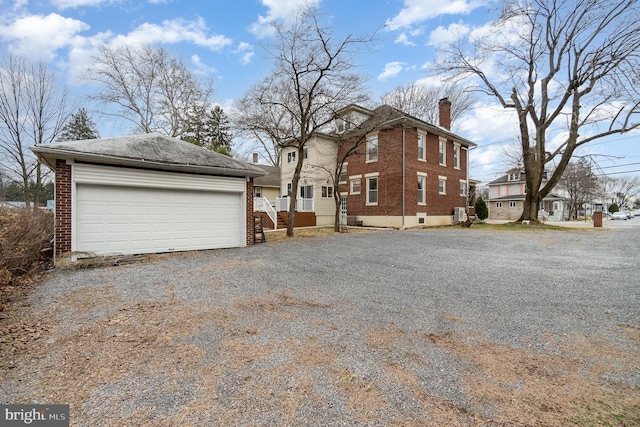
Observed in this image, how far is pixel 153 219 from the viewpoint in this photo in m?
8.78

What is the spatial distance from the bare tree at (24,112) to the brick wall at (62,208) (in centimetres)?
1565

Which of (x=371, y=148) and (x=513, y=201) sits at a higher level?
(x=371, y=148)

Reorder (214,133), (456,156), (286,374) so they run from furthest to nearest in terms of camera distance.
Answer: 1. (214,133)
2. (456,156)
3. (286,374)

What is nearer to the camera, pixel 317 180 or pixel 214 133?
pixel 317 180

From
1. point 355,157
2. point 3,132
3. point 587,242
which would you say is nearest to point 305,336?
point 587,242

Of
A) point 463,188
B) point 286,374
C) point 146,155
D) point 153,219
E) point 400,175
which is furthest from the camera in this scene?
point 463,188

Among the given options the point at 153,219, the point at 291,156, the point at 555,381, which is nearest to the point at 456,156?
the point at 291,156

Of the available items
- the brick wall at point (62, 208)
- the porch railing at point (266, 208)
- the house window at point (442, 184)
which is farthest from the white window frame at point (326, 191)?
the brick wall at point (62, 208)

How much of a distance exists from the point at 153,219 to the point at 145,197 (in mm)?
703

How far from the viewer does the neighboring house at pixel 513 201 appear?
122 feet

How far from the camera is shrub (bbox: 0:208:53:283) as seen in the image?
5082mm

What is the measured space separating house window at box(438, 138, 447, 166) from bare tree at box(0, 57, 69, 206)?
84.5 feet

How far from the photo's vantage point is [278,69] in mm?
12609

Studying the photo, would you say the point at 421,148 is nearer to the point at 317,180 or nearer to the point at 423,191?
the point at 423,191
